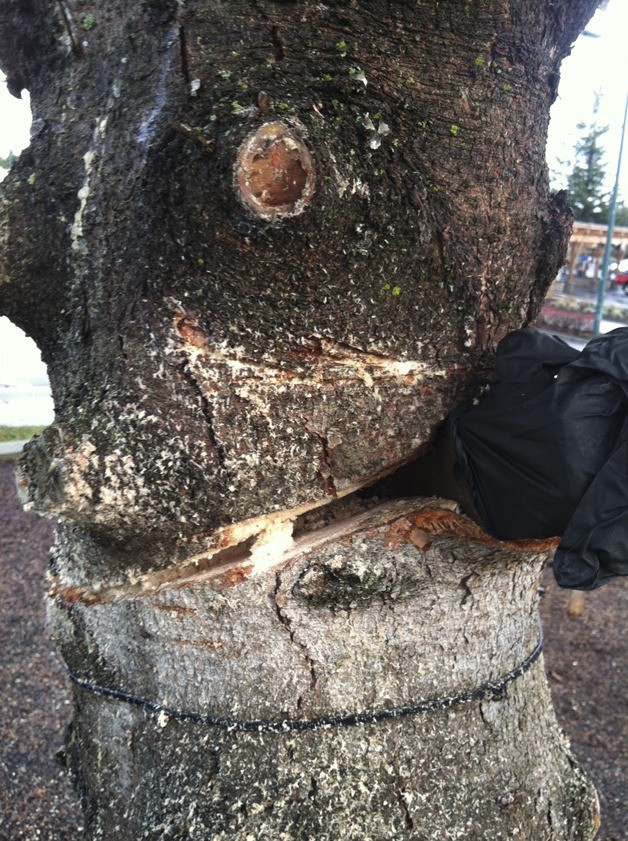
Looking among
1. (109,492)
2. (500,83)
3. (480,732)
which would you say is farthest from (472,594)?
(500,83)

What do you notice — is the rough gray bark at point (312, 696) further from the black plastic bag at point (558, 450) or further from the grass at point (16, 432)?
the grass at point (16, 432)

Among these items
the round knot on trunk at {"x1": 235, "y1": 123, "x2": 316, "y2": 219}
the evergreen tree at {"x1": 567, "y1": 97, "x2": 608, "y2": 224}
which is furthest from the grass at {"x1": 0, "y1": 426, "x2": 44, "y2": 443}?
the evergreen tree at {"x1": 567, "y1": 97, "x2": 608, "y2": 224}

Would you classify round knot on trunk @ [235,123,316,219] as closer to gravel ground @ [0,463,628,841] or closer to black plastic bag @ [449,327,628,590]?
black plastic bag @ [449,327,628,590]

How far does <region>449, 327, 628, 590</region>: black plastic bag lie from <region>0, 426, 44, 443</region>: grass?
6.52 m

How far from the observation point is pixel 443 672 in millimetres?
1278

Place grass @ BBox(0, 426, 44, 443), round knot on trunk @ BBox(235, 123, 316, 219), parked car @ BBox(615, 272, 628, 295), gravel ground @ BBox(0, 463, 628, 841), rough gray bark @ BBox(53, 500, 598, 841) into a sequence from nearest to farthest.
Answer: round knot on trunk @ BBox(235, 123, 316, 219)
rough gray bark @ BBox(53, 500, 598, 841)
gravel ground @ BBox(0, 463, 628, 841)
grass @ BBox(0, 426, 44, 443)
parked car @ BBox(615, 272, 628, 295)

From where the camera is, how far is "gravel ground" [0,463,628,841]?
2793mm

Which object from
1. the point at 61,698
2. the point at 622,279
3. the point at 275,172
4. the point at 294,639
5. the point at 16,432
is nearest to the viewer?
the point at 275,172

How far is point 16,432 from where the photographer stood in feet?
23.4

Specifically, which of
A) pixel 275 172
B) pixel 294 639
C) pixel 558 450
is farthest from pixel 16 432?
pixel 558 450

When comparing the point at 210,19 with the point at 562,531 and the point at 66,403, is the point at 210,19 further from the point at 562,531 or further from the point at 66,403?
the point at 562,531

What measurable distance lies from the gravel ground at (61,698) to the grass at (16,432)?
7.43ft

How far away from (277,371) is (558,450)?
17.8 inches

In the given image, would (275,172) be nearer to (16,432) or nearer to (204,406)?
(204,406)
